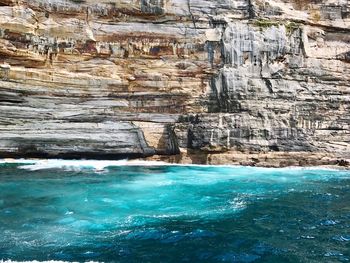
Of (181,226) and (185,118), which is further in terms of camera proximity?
(185,118)

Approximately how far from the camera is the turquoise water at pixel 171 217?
1105cm

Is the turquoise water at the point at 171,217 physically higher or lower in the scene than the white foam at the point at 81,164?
higher

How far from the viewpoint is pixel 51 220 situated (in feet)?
46.6

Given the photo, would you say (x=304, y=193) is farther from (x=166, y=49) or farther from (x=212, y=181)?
(x=166, y=49)

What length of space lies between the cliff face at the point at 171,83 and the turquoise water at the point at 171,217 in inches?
222

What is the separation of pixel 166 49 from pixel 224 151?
8.96 metres

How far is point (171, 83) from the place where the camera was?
31.9 metres

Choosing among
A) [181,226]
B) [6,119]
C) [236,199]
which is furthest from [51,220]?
[6,119]

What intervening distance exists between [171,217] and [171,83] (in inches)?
723

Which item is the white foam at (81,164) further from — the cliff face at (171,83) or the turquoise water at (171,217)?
the turquoise water at (171,217)

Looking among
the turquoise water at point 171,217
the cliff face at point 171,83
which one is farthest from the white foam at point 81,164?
the turquoise water at point 171,217

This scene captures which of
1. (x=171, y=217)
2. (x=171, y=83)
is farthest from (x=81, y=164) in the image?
(x=171, y=217)

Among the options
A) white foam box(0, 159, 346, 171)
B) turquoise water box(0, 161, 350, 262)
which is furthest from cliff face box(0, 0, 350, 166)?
turquoise water box(0, 161, 350, 262)

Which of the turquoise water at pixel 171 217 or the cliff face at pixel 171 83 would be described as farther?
the cliff face at pixel 171 83
